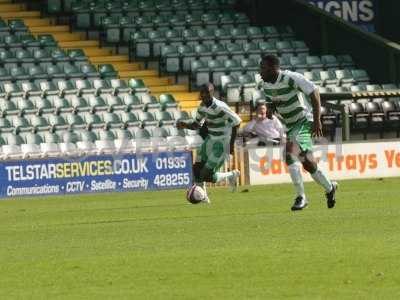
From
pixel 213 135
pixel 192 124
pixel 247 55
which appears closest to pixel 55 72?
pixel 247 55

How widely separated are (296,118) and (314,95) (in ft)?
2.12

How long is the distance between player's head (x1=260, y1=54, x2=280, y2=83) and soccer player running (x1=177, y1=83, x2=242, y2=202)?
4148mm

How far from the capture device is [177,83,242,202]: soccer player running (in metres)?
22.7

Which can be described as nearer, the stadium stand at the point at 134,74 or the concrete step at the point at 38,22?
the stadium stand at the point at 134,74

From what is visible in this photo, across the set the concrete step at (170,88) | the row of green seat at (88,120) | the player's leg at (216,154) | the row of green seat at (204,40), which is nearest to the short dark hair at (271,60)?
the player's leg at (216,154)

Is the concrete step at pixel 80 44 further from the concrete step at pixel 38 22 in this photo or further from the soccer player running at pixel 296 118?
the soccer player running at pixel 296 118

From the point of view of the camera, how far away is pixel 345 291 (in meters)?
10.0

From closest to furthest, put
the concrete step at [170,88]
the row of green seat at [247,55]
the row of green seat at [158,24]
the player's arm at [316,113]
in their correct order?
the player's arm at [316,113] < the concrete step at [170,88] < the row of green seat at [247,55] < the row of green seat at [158,24]

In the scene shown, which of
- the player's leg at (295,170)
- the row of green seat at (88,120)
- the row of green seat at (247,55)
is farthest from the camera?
the row of green seat at (247,55)

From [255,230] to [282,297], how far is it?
5728mm

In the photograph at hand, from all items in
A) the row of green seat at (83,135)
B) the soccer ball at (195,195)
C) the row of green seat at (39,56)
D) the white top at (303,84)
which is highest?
the white top at (303,84)

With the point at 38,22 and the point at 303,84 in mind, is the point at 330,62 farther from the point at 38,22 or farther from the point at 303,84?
the point at 303,84

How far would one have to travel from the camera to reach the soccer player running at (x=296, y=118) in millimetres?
18406

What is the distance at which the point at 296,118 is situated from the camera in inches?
738
